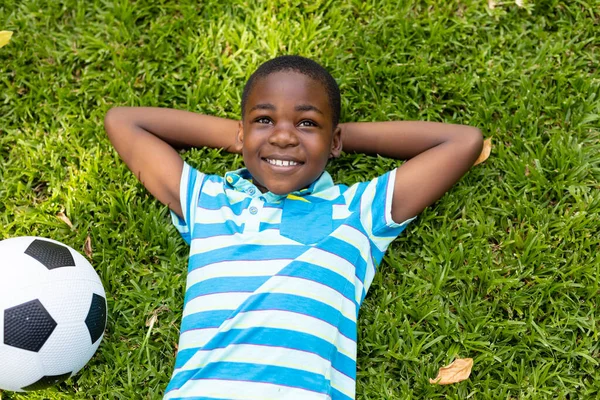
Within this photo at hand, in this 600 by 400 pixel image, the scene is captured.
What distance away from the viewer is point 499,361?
128 inches

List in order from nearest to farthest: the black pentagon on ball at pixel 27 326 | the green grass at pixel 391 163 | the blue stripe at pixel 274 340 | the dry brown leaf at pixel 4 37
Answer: the black pentagon on ball at pixel 27 326
the blue stripe at pixel 274 340
the green grass at pixel 391 163
the dry brown leaf at pixel 4 37

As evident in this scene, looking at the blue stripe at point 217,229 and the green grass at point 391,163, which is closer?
the blue stripe at point 217,229

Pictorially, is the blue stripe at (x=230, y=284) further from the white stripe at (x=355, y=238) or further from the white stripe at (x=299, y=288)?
the white stripe at (x=355, y=238)

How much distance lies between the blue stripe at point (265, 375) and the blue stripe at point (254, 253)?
1.69ft

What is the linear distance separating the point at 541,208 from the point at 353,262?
1.19m

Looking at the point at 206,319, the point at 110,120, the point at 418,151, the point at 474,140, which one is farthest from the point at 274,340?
the point at 110,120

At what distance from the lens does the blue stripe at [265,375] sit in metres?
2.93

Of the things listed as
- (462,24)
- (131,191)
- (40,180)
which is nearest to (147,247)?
(131,191)

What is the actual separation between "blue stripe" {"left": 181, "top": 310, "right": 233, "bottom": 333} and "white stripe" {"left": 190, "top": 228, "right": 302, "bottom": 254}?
0.33m

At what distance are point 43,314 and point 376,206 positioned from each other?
1.71 m

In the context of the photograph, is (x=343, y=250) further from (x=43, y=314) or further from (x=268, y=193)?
(x=43, y=314)

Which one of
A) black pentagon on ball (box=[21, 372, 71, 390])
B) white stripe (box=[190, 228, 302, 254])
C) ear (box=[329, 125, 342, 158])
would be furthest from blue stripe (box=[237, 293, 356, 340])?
black pentagon on ball (box=[21, 372, 71, 390])

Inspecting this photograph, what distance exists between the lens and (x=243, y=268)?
309cm

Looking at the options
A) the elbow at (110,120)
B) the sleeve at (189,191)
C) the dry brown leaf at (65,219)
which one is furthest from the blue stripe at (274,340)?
the elbow at (110,120)
